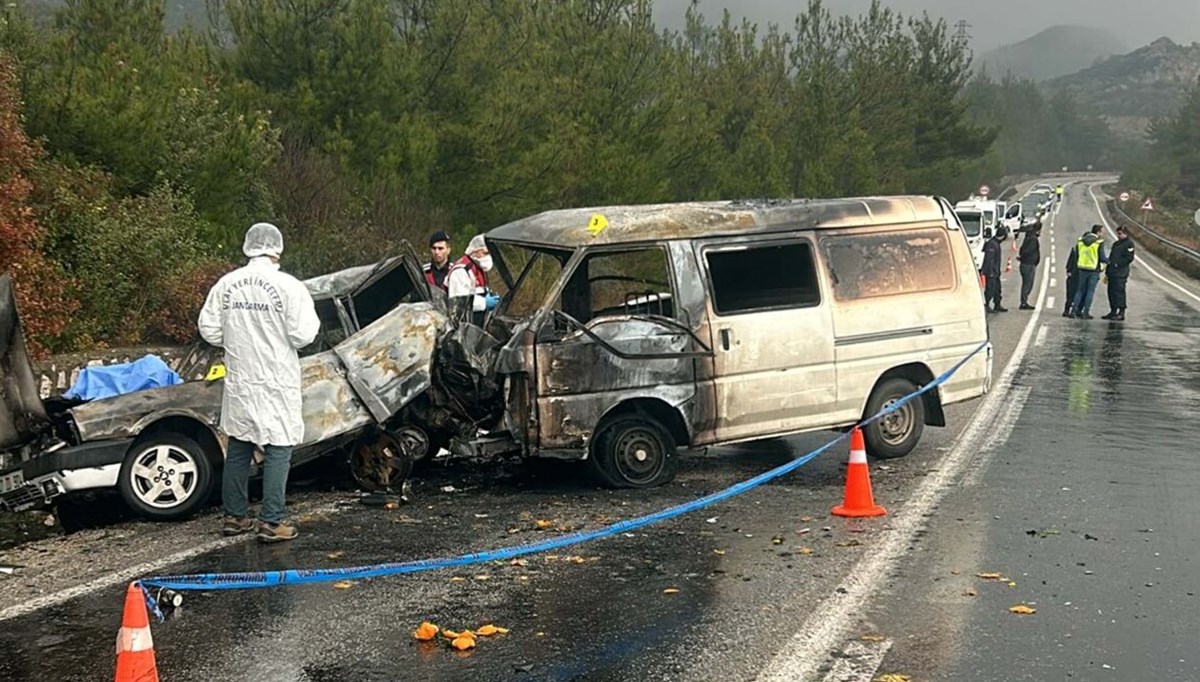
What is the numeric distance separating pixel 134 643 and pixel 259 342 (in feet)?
10.3

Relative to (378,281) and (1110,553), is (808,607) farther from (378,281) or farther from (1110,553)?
(378,281)

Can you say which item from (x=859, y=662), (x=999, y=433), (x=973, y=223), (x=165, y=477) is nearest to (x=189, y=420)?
(x=165, y=477)

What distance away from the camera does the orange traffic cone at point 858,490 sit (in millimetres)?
7562

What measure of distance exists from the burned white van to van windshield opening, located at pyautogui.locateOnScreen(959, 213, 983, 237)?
2304 centimetres

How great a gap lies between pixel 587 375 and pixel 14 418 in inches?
144

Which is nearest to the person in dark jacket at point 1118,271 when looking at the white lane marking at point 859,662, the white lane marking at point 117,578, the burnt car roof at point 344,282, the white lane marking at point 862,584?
the white lane marking at point 862,584

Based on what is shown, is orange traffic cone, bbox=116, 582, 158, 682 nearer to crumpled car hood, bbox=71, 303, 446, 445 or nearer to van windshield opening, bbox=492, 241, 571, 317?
crumpled car hood, bbox=71, 303, 446, 445

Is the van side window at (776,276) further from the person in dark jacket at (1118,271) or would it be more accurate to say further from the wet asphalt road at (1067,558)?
the person in dark jacket at (1118,271)

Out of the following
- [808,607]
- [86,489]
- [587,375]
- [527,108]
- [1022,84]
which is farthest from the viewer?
[1022,84]

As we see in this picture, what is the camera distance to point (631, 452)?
→ 27.5 feet

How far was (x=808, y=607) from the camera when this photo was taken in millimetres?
5727

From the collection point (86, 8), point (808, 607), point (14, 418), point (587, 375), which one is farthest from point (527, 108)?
point (808, 607)

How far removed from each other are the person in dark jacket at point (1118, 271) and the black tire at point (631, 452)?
1580 centimetres

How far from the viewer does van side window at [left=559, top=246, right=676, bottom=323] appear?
8703 mm
